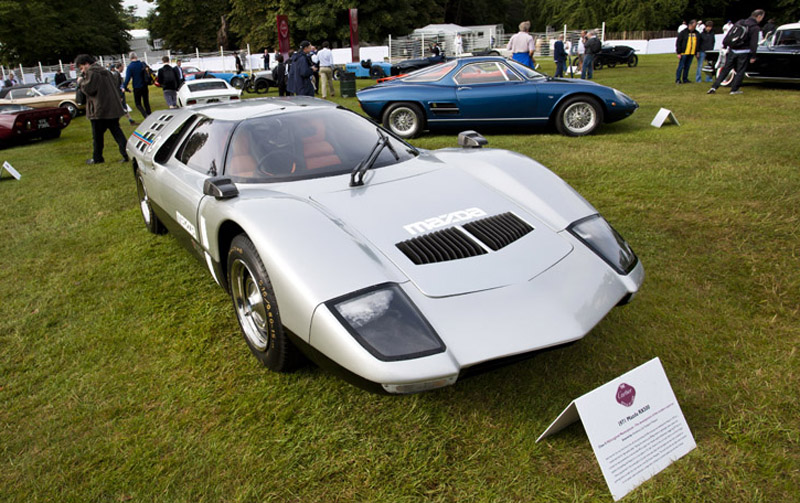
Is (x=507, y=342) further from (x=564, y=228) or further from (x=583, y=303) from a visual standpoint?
(x=564, y=228)

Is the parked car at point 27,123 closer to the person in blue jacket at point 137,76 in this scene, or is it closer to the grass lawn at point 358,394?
the person in blue jacket at point 137,76

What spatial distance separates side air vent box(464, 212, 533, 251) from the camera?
225 centimetres

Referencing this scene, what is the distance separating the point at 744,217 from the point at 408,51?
3396 cm

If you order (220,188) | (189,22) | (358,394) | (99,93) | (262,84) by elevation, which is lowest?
(358,394)

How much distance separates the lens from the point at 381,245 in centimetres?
216

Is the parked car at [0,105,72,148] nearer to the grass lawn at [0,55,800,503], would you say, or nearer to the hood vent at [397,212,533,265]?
the grass lawn at [0,55,800,503]

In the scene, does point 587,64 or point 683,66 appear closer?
point 683,66

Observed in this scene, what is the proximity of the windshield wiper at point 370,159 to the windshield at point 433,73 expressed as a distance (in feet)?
15.9

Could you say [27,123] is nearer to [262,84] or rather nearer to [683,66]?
[262,84]

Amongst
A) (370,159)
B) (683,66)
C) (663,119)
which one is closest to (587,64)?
(683,66)

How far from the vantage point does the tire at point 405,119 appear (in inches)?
306

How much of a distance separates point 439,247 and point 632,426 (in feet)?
3.26

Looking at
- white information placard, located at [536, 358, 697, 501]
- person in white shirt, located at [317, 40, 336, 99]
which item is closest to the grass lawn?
white information placard, located at [536, 358, 697, 501]

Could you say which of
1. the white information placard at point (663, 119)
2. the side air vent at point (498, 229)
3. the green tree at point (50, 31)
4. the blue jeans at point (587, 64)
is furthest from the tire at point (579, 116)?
the green tree at point (50, 31)
